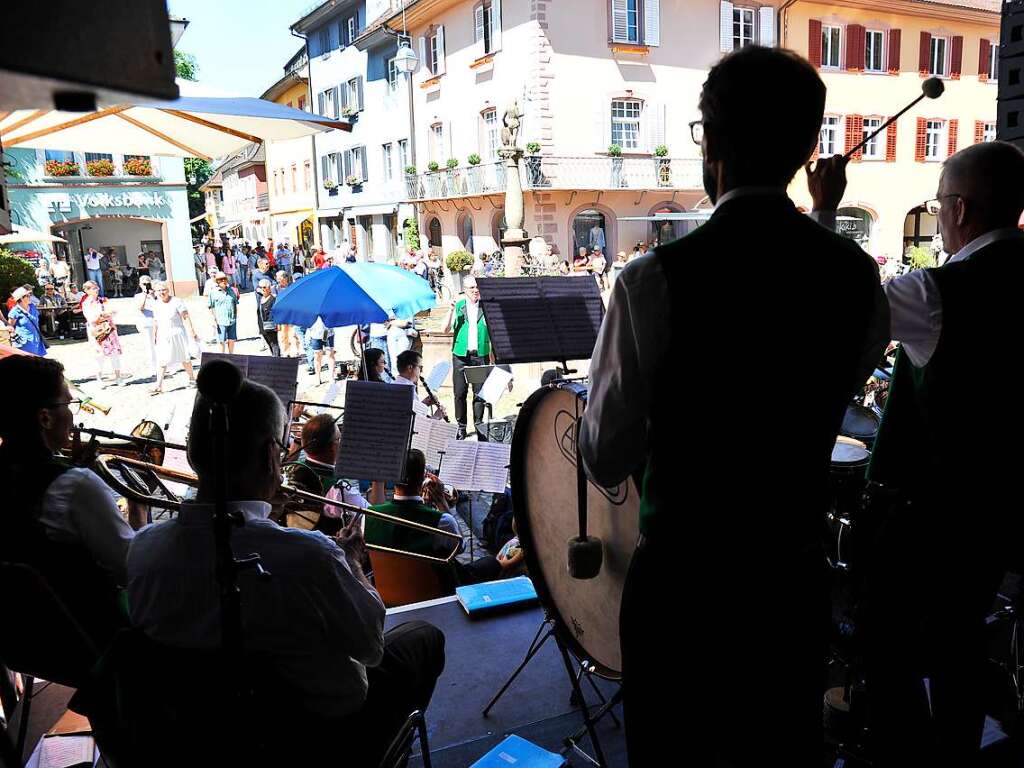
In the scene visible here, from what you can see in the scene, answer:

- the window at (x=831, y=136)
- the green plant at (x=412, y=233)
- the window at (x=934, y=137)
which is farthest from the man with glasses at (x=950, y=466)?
the window at (x=934, y=137)

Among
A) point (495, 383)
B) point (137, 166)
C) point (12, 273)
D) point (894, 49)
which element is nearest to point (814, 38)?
point (894, 49)

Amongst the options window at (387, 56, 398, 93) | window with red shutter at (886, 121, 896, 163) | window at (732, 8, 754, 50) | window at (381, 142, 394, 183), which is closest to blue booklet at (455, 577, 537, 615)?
window at (732, 8, 754, 50)

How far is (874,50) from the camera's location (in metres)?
26.9

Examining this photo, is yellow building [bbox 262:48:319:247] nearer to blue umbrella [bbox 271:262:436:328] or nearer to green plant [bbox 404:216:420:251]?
green plant [bbox 404:216:420:251]

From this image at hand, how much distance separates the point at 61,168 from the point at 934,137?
27489mm

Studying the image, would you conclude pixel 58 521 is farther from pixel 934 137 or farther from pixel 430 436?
pixel 934 137

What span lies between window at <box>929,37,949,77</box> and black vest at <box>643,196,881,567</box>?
101ft

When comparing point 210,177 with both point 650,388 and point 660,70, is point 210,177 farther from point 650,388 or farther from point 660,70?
point 650,388

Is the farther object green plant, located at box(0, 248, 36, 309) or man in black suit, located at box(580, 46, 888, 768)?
green plant, located at box(0, 248, 36, 309)

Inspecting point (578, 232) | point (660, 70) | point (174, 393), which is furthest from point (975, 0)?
point (174, 393)

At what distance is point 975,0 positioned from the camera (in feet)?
89.7

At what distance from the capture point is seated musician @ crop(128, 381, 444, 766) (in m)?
1.67

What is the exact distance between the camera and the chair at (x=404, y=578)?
11.9ft

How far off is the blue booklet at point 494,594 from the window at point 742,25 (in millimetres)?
25484
